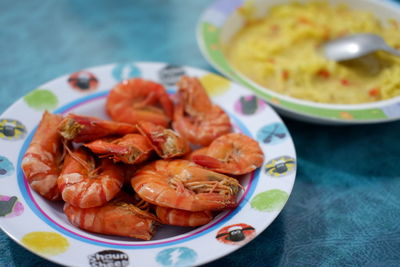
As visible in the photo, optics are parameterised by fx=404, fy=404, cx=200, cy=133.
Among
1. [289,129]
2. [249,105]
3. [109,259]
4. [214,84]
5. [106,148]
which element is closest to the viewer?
[109,259]

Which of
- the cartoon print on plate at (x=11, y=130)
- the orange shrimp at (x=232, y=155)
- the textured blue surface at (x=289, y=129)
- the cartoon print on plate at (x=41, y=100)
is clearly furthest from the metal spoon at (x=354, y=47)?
the cartoon print on plate at (x=11, y=130)

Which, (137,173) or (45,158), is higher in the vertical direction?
(45,158)

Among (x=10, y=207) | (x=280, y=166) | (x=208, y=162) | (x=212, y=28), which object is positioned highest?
(x=10, y=207)

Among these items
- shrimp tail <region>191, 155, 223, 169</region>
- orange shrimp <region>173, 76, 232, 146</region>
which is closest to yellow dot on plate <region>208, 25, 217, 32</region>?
orange shrimp <region>173, 76, 232, 146</region>

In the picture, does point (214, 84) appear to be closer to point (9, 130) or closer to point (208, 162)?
point (208, 162)

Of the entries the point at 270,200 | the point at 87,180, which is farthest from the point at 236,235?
the point at 87,180

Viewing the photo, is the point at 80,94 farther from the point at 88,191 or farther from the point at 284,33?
the point at 284,33

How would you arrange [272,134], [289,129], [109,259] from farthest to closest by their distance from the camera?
[289,129] < [272,134] < [109,259]
